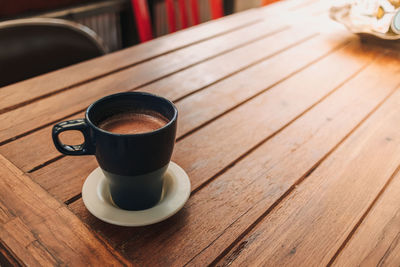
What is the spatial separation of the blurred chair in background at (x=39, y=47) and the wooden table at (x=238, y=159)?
14 centimetres

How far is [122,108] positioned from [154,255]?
7.0 inches

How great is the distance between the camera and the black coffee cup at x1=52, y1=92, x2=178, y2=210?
390mm

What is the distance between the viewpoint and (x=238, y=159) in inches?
22.4

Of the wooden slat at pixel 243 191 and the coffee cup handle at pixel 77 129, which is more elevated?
the coffee cup handle at pixel 77 129

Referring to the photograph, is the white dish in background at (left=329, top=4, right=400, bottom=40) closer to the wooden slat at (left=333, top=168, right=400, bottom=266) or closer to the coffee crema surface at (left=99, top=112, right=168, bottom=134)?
the wooden slat at (left=333, top=168, right=400, bottom=266)

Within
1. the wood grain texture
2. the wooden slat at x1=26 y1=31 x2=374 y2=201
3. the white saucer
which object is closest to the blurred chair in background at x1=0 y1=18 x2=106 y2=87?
the wood grain texture

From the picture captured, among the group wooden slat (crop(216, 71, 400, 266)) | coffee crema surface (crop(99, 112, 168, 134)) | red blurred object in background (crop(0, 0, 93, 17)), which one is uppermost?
coffee crema surface (crop(99, 112, 168, 134))

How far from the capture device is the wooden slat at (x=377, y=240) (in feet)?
1.37

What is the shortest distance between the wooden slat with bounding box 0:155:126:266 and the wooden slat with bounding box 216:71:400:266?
0.48ft

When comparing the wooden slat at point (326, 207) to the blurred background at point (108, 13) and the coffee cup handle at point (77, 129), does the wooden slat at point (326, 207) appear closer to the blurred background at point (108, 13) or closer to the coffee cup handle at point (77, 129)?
the coffee cup handle at point (77, 129)

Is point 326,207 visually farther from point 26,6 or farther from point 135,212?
point 26,6

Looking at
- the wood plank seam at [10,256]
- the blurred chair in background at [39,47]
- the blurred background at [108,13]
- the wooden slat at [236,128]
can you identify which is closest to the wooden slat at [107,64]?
the blurred chair in background at [39,47]

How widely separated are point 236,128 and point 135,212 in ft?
0.89

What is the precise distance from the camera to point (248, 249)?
0.42 meters
